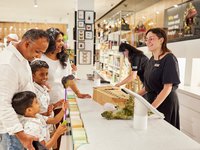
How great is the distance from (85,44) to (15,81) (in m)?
5.09

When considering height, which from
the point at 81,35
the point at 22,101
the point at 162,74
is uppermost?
the point at 81,35

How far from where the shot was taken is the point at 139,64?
11.9 ft

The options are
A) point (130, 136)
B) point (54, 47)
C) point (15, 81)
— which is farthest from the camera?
point (54, 47)

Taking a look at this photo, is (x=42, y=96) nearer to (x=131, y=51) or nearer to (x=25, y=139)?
(x=25, y=139)

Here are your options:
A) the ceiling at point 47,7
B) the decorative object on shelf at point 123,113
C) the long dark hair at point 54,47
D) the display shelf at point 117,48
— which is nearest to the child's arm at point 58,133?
the decorative object on shelf at point 123,113

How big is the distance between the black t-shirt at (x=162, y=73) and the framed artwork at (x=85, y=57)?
4297 millimetres

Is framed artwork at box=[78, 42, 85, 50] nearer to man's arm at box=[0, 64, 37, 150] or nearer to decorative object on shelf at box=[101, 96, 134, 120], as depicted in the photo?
decorative object on shelf at box=[101, 96, 134, 120]

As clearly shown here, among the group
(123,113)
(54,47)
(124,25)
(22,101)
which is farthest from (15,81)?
(124,25)

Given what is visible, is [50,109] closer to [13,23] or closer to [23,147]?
[23,147]

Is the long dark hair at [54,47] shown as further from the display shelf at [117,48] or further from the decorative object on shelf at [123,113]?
the display shelf at [117,48]

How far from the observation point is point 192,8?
400 cm

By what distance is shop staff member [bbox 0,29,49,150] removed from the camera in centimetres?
147

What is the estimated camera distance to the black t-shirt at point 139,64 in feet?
11.8

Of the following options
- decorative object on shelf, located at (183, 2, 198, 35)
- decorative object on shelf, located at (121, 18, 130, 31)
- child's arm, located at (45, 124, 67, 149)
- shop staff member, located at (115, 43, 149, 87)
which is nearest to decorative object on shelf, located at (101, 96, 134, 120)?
child's arm, located at (45, 124, 67, 149)
